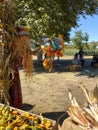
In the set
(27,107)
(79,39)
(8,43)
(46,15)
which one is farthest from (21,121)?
(79,39)

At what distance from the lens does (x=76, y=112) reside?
1960 millimetres

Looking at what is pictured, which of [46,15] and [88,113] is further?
[46,15]

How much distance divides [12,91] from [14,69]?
1.59 ft

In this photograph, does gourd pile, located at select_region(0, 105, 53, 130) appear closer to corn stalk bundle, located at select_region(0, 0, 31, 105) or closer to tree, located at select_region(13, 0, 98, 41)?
corn stalk bundle, located at select_region(0, 0, 31, 105)

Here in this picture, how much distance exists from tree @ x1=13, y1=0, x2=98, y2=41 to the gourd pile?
12.4m

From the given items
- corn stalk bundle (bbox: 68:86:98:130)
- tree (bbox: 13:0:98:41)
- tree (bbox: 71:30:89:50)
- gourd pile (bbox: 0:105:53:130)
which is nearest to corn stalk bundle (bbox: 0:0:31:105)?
gourd pile (bbox: 0:105:53:130)

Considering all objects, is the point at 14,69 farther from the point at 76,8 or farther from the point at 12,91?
the point at 76,8

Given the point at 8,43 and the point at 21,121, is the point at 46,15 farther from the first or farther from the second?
the point at 21,121

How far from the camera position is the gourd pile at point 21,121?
129 inches

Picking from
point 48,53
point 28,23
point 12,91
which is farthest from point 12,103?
point 28,23

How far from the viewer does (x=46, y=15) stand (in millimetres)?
16406

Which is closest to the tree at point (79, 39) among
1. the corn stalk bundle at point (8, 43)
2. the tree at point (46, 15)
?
the tree at point (46, 15)

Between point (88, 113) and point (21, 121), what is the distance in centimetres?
181

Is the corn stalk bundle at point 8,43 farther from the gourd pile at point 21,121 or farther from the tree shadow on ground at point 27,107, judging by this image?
the tree shadow on ground at point 27,107
